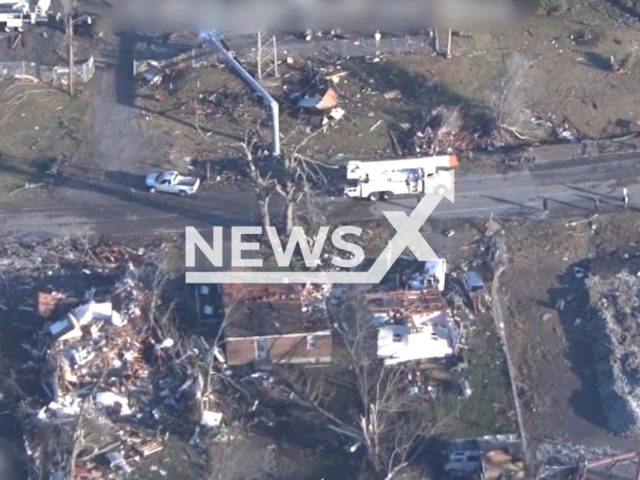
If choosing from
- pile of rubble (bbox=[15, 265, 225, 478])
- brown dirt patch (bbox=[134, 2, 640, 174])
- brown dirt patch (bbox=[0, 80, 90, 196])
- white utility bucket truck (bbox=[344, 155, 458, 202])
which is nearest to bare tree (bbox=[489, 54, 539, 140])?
brown dirt patch (bbox=[134, 2, 640, 174])

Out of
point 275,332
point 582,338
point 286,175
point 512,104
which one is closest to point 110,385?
point 275,332

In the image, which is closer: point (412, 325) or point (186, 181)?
point (412, 325)

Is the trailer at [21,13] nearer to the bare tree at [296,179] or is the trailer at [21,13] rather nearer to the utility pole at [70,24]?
the utility pole at [70,24]

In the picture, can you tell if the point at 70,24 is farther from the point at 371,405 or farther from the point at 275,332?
the point at 371,405

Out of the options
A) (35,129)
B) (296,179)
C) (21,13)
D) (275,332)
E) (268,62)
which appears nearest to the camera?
(275,332)

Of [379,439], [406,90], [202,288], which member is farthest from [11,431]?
[406,90]

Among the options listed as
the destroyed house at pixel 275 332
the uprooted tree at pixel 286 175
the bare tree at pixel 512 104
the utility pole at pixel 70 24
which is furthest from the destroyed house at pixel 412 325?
the utility pole at pixel 70 24

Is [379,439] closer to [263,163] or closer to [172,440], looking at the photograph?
[172,440]
